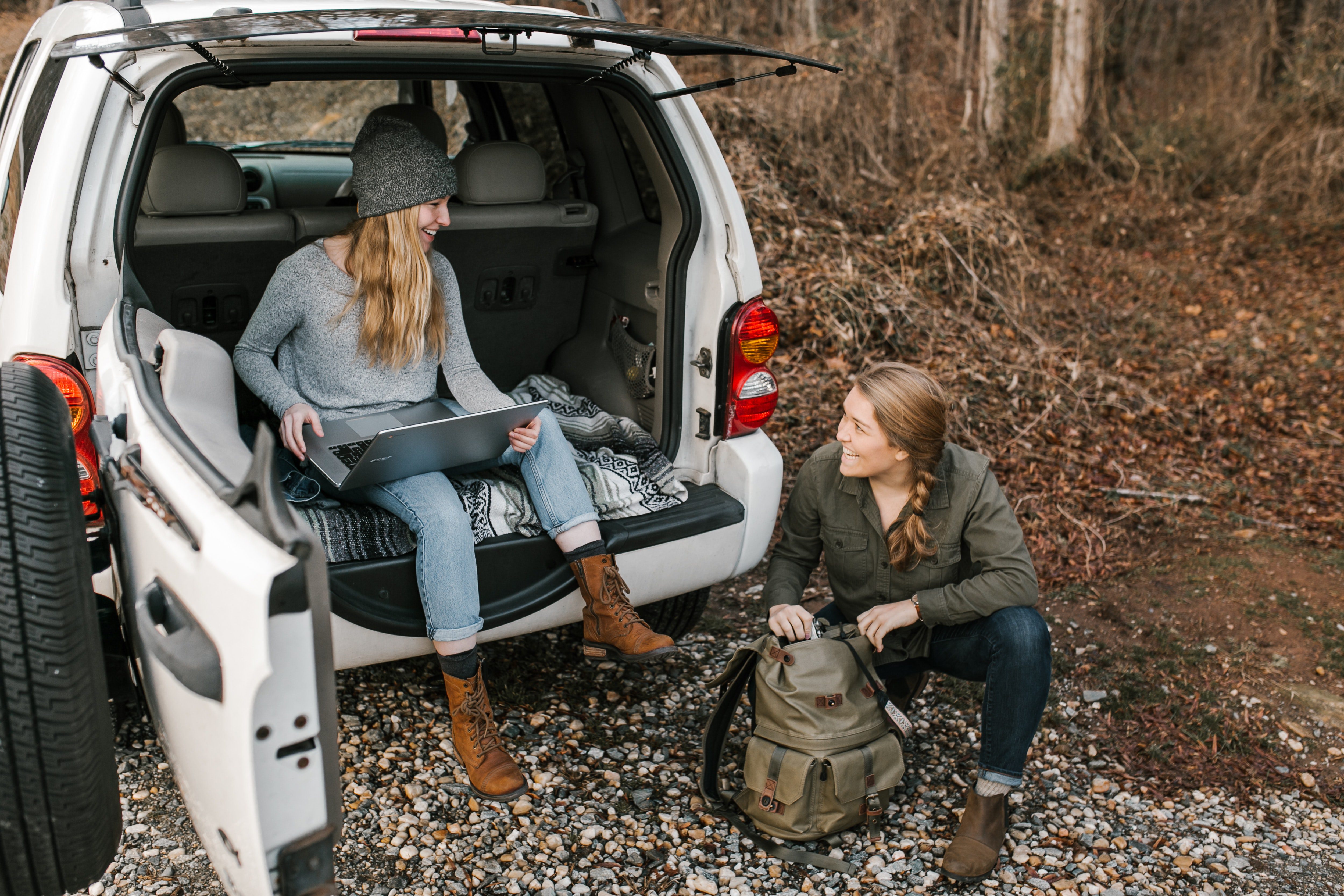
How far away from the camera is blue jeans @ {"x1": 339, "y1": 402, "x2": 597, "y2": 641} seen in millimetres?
2453

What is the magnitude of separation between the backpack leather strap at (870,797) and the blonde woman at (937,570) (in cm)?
17

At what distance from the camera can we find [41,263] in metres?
2.21

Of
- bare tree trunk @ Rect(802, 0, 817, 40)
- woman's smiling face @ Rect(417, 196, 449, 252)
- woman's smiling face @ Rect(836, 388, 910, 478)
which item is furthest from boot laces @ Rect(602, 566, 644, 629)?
bare tree trunk @ Rect(802, 0, 817, 40)

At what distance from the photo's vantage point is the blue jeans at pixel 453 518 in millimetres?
2453

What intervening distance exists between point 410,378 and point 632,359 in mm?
797

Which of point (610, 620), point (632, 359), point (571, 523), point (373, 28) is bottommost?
point (610, 620)

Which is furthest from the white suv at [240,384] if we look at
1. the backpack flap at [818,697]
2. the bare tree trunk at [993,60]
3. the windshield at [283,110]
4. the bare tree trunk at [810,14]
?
the bare tree trunk at [993,60]

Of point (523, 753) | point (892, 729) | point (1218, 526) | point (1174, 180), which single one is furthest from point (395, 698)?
point (1174, 180)

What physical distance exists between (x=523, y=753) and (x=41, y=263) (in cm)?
166

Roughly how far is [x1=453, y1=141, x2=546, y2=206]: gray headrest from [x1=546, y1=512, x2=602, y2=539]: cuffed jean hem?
1225mm

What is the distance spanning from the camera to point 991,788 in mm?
2479

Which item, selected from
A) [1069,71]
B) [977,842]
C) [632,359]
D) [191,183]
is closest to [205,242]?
[191,183]

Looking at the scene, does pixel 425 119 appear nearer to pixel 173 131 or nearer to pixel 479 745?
pixel 173 131

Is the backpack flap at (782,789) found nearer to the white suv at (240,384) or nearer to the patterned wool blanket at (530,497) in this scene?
the white suv at (240,384)
